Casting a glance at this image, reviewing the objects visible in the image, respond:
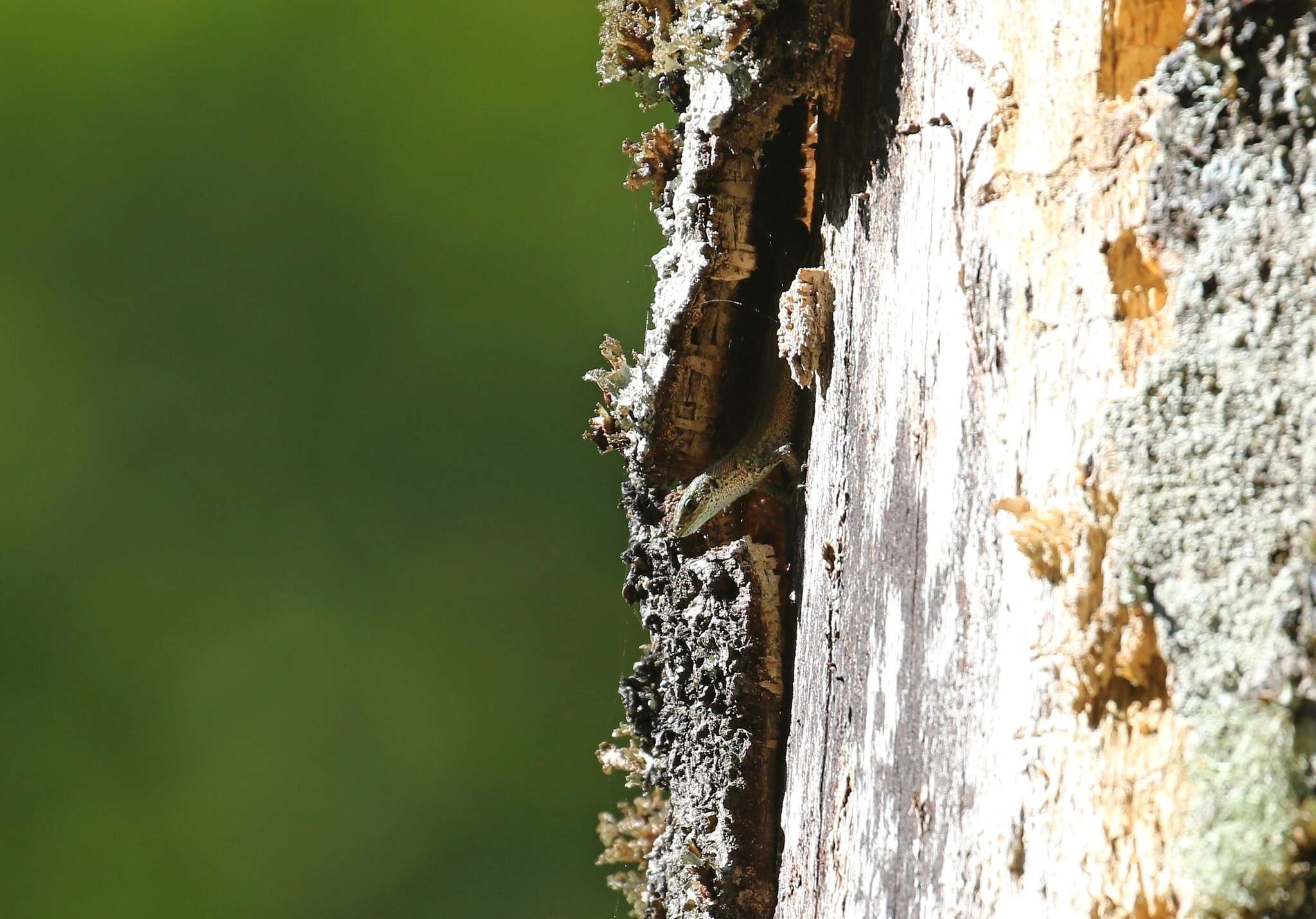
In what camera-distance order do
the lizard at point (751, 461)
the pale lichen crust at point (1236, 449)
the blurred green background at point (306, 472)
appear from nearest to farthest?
the pale lichen crust at point (1236, 449), the lizard at point (751, 461), the blurred green background at point (306, 472)

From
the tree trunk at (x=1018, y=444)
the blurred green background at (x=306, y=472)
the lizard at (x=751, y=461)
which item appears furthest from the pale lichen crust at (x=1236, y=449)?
the blurred green background at (x=306, y=472)

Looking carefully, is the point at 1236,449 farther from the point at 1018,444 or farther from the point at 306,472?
the point at 306,472

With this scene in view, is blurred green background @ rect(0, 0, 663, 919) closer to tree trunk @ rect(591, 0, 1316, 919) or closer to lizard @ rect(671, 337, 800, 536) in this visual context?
lizard @ rect(671, 337, 800, 536)

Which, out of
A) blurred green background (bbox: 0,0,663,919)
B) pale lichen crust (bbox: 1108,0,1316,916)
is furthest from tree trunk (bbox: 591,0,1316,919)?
blurred green background (bbox: 0,0,663,919)

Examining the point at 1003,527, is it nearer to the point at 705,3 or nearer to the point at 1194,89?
the point at 1194,89

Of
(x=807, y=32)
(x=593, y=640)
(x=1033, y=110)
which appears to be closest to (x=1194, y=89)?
(x=1033, y=110)

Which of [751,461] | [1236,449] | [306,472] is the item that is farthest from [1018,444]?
[306,472]

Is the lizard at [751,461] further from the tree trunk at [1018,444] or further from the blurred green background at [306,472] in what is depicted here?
the blurred green background at [306,472]
